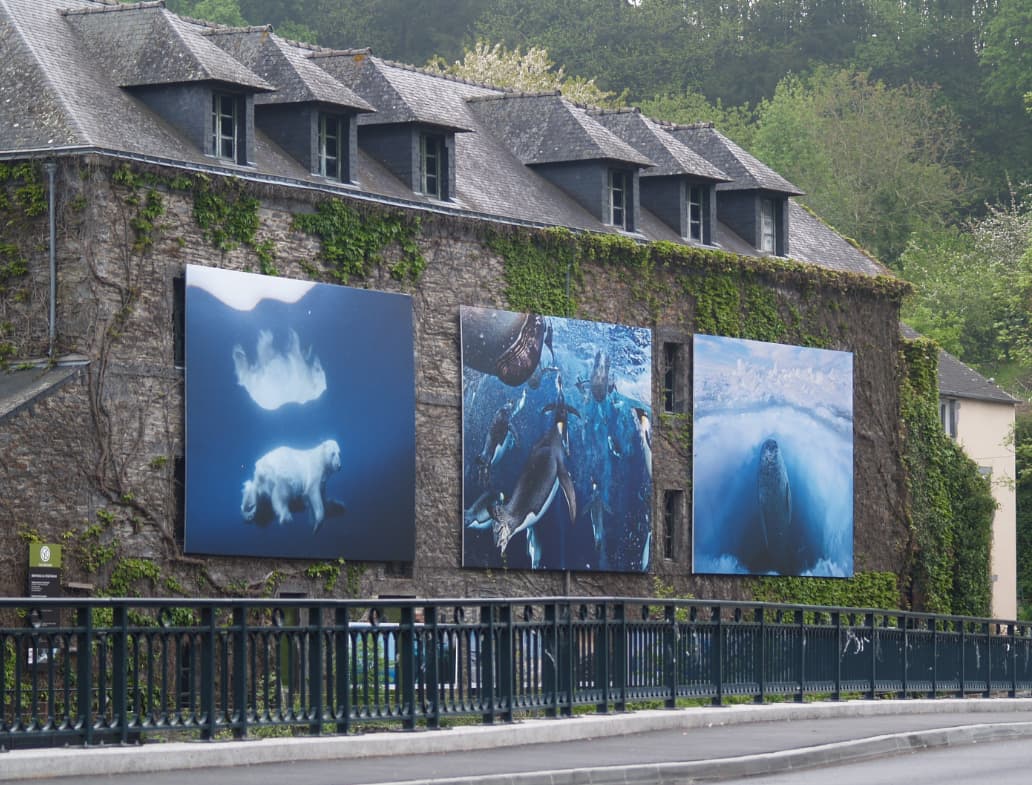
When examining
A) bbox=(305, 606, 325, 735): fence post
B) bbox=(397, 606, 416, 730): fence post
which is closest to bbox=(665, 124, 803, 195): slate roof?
bbox=(397, 606, 416, 730): fence post

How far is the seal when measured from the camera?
44469 mm

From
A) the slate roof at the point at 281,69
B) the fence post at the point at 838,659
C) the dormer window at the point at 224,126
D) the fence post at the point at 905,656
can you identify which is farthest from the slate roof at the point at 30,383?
the fence post at the point at 905,656

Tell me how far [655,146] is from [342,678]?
2813cm

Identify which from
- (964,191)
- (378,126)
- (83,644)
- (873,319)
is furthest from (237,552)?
(964,191)

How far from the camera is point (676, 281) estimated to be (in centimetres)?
4319

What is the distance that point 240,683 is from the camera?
1819 cm

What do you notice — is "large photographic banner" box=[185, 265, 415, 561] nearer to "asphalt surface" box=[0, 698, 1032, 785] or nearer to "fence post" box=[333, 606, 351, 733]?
"asphalt surface" box=[0, 698, 1032, 785]

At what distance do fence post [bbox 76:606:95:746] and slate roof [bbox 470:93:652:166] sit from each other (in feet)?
89.0

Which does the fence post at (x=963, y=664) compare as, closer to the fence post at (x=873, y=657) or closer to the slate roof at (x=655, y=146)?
the fence post at (x=873, y=657)

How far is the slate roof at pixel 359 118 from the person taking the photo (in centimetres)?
3378

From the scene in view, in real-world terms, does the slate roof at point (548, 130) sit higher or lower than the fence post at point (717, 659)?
higher

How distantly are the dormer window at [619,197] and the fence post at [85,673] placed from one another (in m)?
27.3

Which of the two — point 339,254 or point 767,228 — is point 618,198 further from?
point 339,254

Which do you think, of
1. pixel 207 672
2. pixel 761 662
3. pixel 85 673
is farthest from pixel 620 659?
pixel 85 673
